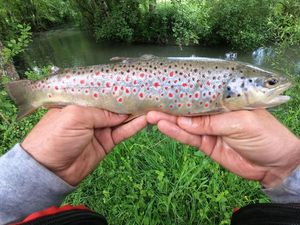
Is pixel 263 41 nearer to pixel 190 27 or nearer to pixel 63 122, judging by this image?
pixel 190 27

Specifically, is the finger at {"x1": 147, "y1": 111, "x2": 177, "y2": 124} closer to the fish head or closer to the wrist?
the fish head

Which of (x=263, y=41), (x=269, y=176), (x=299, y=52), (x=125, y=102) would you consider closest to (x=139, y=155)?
(x=125, y=102)

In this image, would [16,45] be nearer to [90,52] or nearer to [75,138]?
[75,138]

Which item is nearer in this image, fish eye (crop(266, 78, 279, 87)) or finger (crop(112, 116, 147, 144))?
fish eye (crop(266, 78, 279, 87))

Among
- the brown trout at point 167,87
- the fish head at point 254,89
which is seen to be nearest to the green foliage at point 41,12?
the brown trout at point 167,87

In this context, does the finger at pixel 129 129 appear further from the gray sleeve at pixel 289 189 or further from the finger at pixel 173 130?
the gray sleeve at pixel 289 189

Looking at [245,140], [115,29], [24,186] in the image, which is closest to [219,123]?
[245,140]

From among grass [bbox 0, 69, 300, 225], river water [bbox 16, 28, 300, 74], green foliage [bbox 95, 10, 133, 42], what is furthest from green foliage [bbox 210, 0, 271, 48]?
grass [bbox 0, 69, 300, 225]
